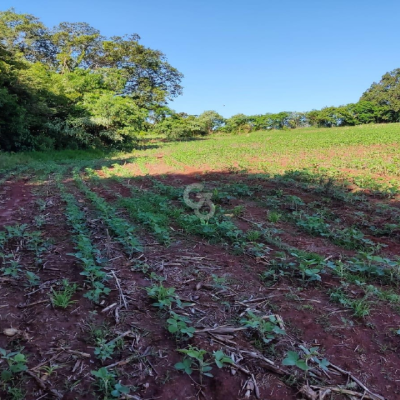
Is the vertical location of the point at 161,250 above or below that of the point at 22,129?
below

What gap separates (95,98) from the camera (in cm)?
1666

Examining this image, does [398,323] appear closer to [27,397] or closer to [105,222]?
[27,397]

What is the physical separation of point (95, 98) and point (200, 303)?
654 inches

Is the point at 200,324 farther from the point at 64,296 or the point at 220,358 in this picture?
the point at 64,296

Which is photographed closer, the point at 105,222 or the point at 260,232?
the point at 260,232

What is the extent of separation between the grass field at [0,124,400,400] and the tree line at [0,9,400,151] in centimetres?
1005

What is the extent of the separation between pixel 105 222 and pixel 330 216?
3304 mm

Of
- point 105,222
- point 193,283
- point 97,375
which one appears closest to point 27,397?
point 97,375

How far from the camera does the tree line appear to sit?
42.4 feet

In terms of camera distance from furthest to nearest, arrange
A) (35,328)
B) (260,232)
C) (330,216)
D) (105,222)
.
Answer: (330,216) → (105,222) → (260,232) → (35,328)

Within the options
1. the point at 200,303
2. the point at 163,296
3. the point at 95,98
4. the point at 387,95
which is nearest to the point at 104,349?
the point at 163,296

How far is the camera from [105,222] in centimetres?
411

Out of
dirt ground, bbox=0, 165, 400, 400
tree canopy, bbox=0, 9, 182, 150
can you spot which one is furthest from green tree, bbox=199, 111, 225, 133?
dirt ground, bbox=0, 165, 400, 400

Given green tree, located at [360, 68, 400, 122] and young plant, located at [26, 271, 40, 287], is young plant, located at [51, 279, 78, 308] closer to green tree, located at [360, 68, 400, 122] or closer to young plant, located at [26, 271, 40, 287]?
young plant, located at [26, 271, 40, 287]
